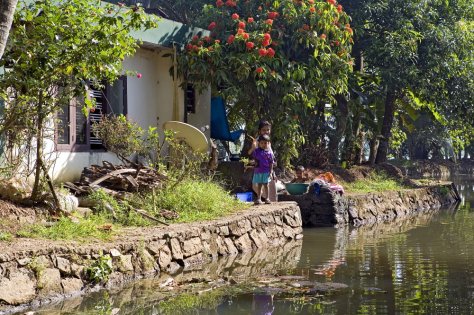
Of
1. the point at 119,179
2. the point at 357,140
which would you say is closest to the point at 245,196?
the point at 119,179

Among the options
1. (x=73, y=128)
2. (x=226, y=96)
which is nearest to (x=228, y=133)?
(x=226, y=96)

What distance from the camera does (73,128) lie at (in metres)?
14.7

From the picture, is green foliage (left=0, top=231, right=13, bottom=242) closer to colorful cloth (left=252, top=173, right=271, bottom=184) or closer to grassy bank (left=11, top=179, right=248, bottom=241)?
grassy bank (left=11, top=179, right=248, bottom=241)

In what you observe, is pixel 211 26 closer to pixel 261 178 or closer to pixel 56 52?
pixel 261 178

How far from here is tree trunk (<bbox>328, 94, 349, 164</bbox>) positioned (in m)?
23.9

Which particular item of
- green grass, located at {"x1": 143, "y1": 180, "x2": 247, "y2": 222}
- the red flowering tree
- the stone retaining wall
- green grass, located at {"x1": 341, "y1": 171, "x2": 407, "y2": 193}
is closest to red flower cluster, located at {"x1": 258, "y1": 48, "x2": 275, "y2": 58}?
the red flowering tree

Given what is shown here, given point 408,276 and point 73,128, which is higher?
point 73,128

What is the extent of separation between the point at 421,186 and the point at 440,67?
4017mm

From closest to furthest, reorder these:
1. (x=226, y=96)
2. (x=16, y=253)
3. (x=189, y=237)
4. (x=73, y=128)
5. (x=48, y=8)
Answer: (x=16, y=253), (x=48, y=8), (x=189, y=237), (x=73, y=128), (x=226, y=96)

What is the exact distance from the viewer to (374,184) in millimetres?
23438

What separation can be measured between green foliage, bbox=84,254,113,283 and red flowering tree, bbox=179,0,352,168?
28.3ft

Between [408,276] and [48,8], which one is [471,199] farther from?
[48,8]

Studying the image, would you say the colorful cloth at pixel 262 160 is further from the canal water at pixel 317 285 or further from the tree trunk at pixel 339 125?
Result: the tree trunk at pixel 339 125

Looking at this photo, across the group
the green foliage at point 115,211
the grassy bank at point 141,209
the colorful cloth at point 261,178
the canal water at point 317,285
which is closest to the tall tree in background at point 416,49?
the colorful cloth at point 261,178
